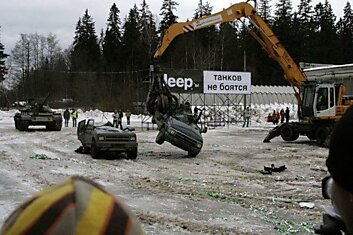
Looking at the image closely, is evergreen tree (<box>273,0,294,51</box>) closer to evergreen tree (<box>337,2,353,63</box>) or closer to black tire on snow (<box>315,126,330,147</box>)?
evergreen tree (<box>337,2,353,63</box>)

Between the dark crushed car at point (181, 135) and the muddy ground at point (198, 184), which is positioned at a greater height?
the dark crushed car at point (181, 135)

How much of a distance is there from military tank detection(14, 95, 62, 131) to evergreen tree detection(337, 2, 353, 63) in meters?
47.9

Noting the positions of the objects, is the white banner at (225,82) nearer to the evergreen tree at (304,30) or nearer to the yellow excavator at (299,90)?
the yellow excavator at (299,90)

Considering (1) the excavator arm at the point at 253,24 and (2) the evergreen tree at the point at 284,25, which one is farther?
(2) the evergreen tree at the point at 284,25

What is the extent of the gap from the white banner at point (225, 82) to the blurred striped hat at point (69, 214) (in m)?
37.9

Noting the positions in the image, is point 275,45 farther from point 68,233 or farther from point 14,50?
point 14,50

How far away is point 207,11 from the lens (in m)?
84.5

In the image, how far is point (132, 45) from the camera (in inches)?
3009

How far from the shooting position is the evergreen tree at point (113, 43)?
79000mm

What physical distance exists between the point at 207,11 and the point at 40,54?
104 feet

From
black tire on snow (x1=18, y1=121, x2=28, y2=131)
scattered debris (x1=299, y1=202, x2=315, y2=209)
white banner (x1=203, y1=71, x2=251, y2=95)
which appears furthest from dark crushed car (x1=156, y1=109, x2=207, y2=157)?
white banner (x1=203, y1=71, x2=251, y2=95)

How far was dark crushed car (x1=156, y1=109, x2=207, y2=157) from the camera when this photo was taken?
18.1 metres

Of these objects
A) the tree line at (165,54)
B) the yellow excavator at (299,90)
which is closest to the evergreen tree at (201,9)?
the tree line at (165,54)

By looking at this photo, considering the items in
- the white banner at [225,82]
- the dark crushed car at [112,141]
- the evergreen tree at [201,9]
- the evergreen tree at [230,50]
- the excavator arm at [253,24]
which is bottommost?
the dark crushed car at [112,141]
